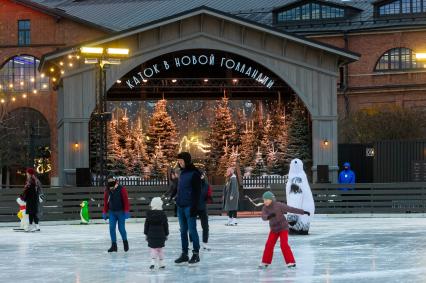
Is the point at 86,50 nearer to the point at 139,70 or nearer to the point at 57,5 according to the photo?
the point at 139,70

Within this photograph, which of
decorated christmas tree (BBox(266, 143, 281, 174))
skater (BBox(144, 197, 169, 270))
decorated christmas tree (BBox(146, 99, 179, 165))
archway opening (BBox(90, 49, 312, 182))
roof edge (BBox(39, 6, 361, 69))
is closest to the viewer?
skater (BBox(144, 197, 169, 270))

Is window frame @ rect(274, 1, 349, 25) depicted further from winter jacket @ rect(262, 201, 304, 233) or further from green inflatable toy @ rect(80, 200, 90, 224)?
winter jacket @ rect(262, 201, 304, 233)

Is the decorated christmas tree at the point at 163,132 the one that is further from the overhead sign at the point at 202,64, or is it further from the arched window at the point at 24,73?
the arched window at the point at 24,73

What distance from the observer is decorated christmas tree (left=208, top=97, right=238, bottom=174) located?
154ft

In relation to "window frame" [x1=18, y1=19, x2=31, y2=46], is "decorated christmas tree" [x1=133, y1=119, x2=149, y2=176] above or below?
below

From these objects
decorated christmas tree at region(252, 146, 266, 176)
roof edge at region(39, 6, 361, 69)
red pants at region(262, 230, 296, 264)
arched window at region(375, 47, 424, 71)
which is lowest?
red pants at region(262, 230, 296, 264)

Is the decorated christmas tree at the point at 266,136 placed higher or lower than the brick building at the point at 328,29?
lower

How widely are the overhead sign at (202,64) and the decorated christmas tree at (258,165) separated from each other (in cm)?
461

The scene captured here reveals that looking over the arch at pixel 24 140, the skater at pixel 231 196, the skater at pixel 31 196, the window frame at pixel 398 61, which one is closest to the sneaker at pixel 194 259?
the skater at pixel 31 196

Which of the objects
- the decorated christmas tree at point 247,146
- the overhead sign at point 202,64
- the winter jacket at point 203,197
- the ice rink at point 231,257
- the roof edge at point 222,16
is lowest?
the ice rink at point 231,257

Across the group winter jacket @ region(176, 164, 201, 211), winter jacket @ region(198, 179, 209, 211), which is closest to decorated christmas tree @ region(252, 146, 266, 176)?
winter jacket @ region(198, 179, 209, 211)

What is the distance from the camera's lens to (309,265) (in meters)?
17.4

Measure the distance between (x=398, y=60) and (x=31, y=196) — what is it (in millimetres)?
35522

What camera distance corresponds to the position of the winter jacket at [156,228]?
16922 millimetres
